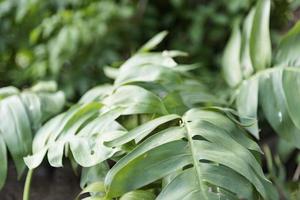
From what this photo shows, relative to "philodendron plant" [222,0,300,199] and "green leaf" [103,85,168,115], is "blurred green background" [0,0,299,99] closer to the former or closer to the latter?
"philodendron plant" [222,0,300,199]

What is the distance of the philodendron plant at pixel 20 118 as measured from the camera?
1159mm

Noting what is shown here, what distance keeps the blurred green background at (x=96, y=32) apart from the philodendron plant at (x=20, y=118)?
63 centimetres

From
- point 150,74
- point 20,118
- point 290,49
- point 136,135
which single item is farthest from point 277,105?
point 20,118

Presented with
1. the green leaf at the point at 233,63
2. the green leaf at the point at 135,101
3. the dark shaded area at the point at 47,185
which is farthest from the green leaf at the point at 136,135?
the green leaf at the point at 233,63

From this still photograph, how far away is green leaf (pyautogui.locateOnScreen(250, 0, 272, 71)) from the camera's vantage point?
4.62ft

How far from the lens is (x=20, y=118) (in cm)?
125

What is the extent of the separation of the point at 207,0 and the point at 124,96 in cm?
140

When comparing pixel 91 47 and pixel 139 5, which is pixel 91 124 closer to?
pixel 91 47

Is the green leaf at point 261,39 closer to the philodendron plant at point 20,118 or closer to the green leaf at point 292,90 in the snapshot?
the green leaf at point 292,90

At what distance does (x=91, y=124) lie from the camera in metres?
1.08

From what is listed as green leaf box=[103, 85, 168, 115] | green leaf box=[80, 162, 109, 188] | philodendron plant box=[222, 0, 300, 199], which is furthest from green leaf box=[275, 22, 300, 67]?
green leaf box=[80, 162, 109, 188]

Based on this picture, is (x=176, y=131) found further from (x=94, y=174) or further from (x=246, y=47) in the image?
(x=246, y=47)

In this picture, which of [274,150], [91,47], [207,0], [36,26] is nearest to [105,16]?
[91,47]

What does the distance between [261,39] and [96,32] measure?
2.89ft
